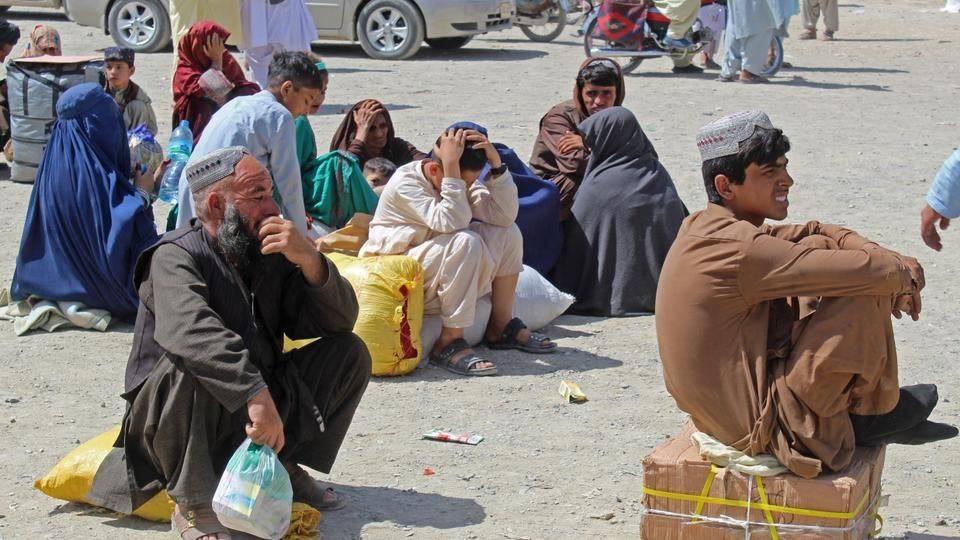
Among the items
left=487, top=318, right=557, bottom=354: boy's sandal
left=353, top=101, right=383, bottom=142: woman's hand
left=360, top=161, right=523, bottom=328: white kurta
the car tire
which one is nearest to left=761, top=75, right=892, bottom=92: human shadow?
the car tire

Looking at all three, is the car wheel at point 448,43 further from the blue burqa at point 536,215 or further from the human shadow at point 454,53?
the blue burqa at point 536,215

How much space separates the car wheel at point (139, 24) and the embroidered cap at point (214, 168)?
12654 mm

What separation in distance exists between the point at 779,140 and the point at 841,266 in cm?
48

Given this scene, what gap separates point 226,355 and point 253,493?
0.39 meters

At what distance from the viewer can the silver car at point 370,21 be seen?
1606 centimetres

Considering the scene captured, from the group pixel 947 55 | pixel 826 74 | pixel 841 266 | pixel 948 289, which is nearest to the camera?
pixel 841 266

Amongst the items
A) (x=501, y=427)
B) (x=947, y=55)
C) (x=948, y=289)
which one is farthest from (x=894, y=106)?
(x=501, y=427)

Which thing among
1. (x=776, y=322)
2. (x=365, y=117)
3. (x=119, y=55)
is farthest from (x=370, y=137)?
(x=776, y=322)

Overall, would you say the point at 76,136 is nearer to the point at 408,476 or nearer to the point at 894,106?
the point at 408,476

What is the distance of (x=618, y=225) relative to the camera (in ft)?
23.1

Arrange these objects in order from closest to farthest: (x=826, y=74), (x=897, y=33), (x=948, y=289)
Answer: (x=948, y=289) < (x=826, y=74) < (x=897, y=33)

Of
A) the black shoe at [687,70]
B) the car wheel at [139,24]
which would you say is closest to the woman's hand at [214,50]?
the black shoe at [687,70]

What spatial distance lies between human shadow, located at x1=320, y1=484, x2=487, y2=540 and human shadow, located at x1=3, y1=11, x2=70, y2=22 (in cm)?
1625

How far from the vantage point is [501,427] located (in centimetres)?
530
